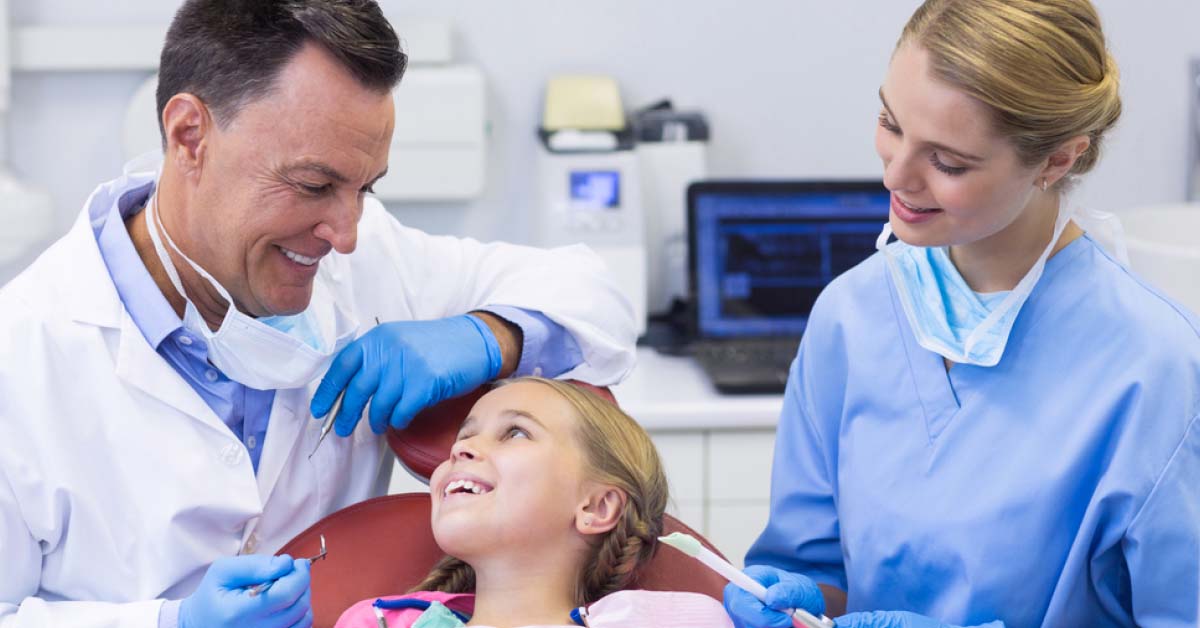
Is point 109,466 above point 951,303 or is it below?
below

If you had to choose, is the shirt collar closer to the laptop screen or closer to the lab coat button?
the lab coat button

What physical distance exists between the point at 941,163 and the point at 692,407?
1.13 meters

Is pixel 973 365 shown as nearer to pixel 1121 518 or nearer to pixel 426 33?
pixel 1121 518

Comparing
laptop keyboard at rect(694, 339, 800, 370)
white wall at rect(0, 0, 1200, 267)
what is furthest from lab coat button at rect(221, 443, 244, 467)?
white wall at rect(0, 0, 1200, 267)

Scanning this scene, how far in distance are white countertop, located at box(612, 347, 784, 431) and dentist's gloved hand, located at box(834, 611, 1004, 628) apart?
968mm

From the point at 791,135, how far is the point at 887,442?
1481mm

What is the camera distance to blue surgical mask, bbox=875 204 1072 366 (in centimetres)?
134

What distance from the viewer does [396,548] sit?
4.94 ft

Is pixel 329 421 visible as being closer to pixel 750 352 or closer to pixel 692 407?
pixel 692 407

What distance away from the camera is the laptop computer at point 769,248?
2.58 m

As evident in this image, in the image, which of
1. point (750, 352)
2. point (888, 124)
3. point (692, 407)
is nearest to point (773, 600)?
point (888, 124)

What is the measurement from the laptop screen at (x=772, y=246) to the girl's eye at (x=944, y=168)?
1333mm

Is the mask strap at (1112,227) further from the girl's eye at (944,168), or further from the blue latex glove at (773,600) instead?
the blue latex glove at (773,600)

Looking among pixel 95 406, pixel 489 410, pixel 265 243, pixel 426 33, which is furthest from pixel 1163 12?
pixel 95 406
